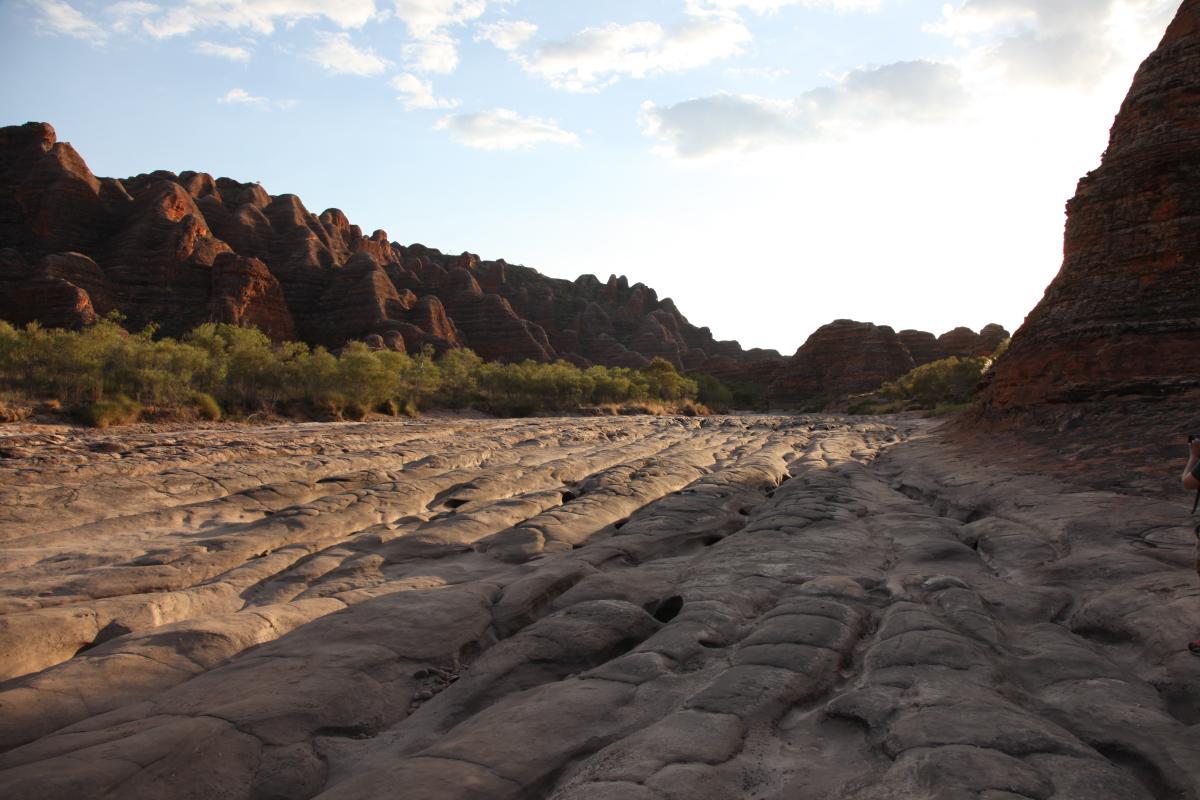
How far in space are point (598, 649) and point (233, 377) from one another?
37743mm

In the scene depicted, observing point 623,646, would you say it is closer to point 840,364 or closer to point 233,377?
point 233,377

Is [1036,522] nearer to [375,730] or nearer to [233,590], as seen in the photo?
[375,730]

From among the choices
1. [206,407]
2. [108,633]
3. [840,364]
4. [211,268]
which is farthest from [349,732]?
[840,364]

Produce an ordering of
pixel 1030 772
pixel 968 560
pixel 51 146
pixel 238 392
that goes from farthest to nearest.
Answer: pixel 51 146 < pixel 238 392 < pixel 968 560 < pixel 1030 772

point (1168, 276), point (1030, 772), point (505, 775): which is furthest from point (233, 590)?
point (1168, 276)

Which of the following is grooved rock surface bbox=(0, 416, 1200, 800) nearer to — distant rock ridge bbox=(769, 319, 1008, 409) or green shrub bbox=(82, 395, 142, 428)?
green shrub bbox=(82, 395, 142, 428)

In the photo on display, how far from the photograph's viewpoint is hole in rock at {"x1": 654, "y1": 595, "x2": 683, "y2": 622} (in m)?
7.07

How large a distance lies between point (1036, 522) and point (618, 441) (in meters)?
19.2

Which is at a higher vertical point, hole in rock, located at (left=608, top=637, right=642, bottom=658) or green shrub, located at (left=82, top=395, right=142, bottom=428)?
hole in rock, located at (left=608, top=637, right=642, bottom=658)

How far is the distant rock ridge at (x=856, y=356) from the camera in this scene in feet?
313

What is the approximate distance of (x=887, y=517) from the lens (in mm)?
11258

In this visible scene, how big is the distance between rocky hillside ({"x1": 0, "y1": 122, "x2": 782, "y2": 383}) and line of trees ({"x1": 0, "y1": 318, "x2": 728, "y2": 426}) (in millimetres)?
17146

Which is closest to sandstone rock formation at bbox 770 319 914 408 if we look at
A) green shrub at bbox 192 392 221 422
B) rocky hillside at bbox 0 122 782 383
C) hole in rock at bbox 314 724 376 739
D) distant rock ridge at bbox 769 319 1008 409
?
distant rock ridge at bbox 769 319 1008 409

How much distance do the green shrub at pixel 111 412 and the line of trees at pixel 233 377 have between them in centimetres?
4
